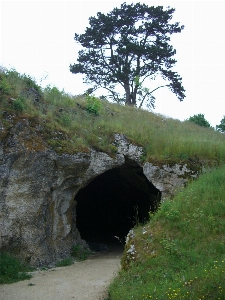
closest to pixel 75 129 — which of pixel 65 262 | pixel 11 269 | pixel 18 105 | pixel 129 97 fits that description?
pixel 18 105

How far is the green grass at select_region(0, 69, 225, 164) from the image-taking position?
13.0 meters

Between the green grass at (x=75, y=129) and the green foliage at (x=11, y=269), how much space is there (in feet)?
10.9

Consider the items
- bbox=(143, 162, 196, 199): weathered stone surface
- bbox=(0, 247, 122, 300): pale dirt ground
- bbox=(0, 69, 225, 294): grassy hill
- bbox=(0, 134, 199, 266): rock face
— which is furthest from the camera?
bbox=(143, 162, 196, 199): weathered stone surface

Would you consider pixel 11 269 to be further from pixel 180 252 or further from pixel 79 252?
pixel 180 252

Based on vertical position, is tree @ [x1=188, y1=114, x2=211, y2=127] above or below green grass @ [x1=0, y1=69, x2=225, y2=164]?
above

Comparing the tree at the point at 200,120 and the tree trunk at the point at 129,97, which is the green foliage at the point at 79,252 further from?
the tree at the point at 200,120

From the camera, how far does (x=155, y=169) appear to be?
1384 cm

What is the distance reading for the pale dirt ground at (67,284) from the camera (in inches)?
378

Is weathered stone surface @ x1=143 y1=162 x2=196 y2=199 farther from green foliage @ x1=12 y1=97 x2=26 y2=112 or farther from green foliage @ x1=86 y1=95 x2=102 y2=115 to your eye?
green foliage @ x1=86 y1=95 x2=102 y2=115

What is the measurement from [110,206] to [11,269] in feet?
35.7

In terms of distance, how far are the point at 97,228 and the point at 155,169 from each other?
26.2 ft

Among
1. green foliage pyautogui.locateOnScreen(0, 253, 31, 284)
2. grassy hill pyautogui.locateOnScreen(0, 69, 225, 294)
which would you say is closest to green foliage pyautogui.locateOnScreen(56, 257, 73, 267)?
green foliage pyautogui.locateOnScreen(0, 253, 31, 284)

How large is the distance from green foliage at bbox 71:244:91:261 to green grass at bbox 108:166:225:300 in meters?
4.27

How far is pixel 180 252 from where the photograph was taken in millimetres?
8797
